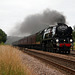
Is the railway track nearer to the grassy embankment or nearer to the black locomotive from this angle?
the grassy embankment

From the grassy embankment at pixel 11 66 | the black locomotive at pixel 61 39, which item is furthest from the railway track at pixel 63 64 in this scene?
the black locomotive at pixel 61 39

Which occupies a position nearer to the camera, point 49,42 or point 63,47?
point 63,47

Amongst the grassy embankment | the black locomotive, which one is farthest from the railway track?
the black locomotive

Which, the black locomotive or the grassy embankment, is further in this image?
the black locomotive

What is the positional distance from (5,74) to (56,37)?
42.5 feet

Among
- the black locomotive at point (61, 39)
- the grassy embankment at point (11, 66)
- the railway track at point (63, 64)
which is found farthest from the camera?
the black locomotive at point (61, 39)

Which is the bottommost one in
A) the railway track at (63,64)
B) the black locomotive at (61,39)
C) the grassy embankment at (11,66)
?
the railway track at (63,64)

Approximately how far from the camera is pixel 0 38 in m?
65.4

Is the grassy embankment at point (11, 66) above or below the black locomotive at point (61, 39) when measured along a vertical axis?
below

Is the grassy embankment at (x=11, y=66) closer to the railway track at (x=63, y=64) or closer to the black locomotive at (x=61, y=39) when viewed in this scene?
the railway track at (x=63, y=64)

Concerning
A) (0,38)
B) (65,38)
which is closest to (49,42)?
(65,38)

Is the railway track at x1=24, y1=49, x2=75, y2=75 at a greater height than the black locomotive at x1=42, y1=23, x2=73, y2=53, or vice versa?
the black locomotive at x1=42, y1=23, x2=73, y2=53

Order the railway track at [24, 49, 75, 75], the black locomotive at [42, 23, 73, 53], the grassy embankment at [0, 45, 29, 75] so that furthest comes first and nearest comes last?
the black locomotive at [42, 23, 73, 53] < the railway track at [24, 49, 75, 75] < the grassy embankment at [0, 45, 29, 75]

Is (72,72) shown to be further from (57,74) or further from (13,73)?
(13,73)
